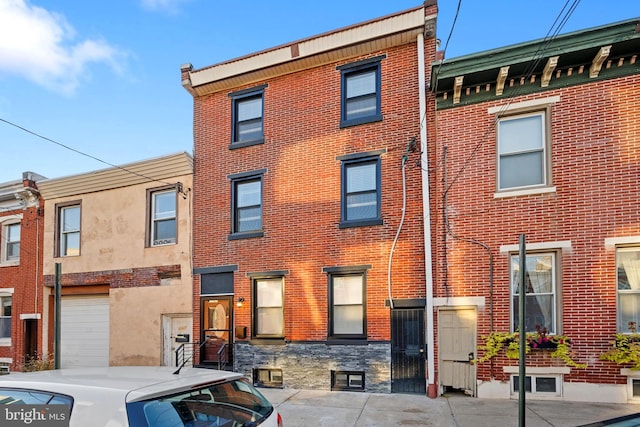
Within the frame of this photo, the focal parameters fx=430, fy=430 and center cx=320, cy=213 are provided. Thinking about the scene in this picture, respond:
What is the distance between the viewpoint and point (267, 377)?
11250mm

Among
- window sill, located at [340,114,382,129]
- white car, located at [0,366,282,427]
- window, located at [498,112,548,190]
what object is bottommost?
white car, located at [0,366,282,427]

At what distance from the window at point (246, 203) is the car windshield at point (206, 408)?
8.30 m

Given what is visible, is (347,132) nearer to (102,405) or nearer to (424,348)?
(424,348)

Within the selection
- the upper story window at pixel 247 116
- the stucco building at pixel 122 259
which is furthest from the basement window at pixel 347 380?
the upper story window at pixel 247 116

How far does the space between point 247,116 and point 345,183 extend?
12.4 feet

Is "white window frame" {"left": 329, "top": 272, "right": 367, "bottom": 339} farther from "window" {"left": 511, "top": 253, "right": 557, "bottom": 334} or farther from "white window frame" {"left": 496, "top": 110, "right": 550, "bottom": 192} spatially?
"white window frame" {"left": 496, "top": 110, "right": 550, "bottom": 192}

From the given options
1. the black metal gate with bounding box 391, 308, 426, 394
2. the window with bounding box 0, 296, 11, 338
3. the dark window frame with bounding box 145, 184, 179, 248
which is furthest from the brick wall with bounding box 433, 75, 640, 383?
the window with bounding box 0, 296, 11, 338

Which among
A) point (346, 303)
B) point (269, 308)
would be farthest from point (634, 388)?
point (269, 308)

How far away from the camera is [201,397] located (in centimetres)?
329

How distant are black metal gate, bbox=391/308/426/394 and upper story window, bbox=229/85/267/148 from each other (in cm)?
627

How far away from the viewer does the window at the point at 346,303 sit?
10492 millimetres

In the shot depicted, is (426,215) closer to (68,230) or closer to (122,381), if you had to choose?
(122,381)

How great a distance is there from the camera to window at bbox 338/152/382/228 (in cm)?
1066

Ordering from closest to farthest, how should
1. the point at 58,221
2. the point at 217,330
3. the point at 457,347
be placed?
the point at 457,347, the point at 217,330, the point at 58,221
